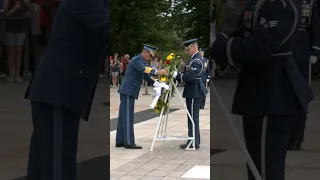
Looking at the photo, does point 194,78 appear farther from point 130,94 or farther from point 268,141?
point 268,141

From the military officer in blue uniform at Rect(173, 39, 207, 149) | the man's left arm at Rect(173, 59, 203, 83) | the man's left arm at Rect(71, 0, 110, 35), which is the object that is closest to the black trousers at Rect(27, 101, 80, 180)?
the man's left arm at Rect(71, 0, 110, 35)

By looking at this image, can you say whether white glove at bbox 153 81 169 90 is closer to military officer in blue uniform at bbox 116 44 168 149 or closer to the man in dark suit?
military officer in blue uniform at bbox 116 44 168 149

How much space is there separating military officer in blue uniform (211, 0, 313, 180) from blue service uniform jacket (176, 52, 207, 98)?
16.1 feet

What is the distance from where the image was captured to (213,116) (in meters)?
3.08

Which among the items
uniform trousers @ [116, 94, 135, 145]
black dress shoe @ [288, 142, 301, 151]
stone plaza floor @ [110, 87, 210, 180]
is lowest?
stone plaza floor @ [110, 87, 210, 180]

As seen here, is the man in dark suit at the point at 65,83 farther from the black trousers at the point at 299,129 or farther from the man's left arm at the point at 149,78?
the man's left arm at the point at 149,78

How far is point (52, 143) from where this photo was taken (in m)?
2.90

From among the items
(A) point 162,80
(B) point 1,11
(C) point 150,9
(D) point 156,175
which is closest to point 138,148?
(A) point 162,80

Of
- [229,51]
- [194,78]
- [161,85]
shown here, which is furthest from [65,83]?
[194,78]

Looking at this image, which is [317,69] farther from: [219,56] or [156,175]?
[156,175]

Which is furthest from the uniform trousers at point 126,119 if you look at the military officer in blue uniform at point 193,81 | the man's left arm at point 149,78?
the military officer in blue uniform at point 193,81

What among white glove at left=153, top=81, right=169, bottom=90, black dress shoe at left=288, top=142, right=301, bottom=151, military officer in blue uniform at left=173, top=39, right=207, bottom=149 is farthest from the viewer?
white glove at left=153, top=81, right=169, bottom=90

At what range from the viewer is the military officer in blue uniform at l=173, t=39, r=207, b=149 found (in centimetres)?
785

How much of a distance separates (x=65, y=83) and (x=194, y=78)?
534cm
